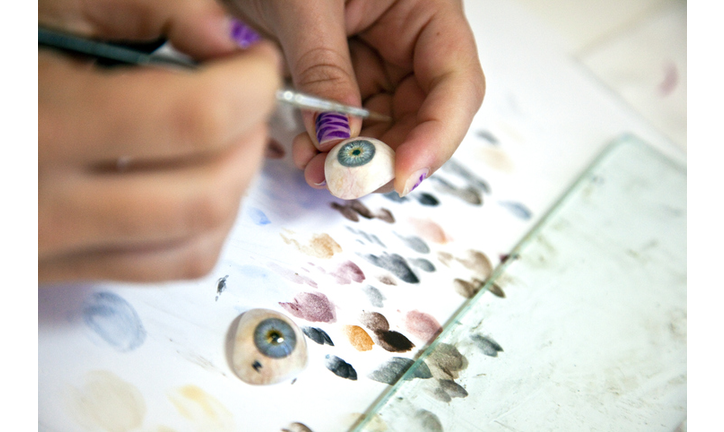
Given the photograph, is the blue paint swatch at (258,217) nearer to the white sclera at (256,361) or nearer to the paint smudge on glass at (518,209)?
the white sclera at (256,361)

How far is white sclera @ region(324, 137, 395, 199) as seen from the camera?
771 millimetres

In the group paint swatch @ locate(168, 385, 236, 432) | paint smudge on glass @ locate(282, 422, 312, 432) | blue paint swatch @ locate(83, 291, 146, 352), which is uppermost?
paint smudge on glass @ locate(282, 422, 312, 432)

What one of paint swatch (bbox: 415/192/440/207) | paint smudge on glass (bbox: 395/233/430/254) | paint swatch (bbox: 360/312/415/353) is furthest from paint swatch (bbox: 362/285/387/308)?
paint swatch (bbox: 415/192/440/207)

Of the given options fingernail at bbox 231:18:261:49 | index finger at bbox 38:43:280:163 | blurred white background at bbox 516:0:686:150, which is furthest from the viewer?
blurred white background at bbox 516:0:686:150

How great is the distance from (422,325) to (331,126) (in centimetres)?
36

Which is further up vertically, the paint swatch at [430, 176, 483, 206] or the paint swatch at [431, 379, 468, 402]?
the paint swatch at [430, 176, 483, 206]

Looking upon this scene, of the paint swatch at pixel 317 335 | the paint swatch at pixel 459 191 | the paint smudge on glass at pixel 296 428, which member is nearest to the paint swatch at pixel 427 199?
the paint swatch at pixel 459 191

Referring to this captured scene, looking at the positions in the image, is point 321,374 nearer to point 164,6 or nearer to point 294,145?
point 294,145

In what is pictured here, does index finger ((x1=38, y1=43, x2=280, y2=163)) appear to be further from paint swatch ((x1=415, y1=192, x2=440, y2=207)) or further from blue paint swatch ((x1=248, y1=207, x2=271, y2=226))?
paint swatch ((x1=415, y1=192, x2=440, y2=207))

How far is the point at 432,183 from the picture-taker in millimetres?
1014

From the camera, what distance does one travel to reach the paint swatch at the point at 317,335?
74 centimetres

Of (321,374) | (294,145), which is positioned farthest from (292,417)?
(294,145)

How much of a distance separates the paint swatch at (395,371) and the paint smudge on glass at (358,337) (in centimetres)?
4

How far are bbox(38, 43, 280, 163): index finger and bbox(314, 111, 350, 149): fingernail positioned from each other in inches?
13.9
